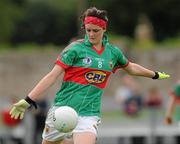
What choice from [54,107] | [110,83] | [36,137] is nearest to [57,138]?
[54,107]

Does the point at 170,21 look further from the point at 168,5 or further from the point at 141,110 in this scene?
the point at 141,110

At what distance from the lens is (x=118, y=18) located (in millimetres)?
58656

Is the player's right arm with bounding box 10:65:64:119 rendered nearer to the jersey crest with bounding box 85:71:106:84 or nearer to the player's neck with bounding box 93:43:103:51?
the jersey crest with bounding box 85:71:106:84

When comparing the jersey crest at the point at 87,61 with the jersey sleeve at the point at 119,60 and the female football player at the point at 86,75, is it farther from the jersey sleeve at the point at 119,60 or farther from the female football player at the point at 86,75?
the jersey sleeve at the point at 119,60

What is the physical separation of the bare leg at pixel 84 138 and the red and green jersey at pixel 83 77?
0.25 metres

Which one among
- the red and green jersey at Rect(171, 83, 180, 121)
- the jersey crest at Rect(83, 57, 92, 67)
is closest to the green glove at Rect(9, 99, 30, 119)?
the jersey crest at Rect(83, 57, 92, 67)

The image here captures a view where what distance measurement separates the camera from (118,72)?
106 ft

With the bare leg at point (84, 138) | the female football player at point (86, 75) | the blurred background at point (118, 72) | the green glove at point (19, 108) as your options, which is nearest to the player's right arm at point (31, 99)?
the green glove at point (19, 108)

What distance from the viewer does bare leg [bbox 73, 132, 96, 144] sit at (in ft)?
33.4

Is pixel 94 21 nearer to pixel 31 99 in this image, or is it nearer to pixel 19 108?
pixel 31 99

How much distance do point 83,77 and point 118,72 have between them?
22.1 metres

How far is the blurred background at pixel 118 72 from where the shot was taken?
1916 cm

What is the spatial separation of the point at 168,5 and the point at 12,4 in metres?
10.2

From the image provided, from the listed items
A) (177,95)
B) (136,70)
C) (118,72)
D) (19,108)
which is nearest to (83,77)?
(19,108)
